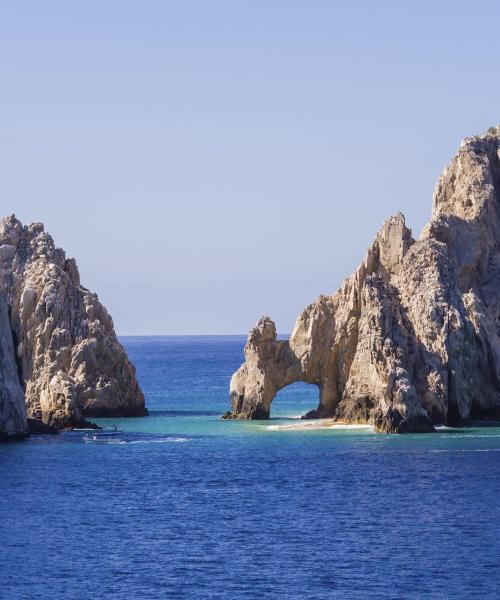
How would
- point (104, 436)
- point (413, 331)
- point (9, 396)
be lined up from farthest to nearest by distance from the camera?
1. point (413, 331)
2. point (104, 436)
3. point (9, 396)

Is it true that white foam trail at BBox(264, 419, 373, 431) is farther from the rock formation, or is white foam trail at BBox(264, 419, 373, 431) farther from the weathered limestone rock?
the weathered limestone rock

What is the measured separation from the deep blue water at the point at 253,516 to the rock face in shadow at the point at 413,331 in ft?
15.6

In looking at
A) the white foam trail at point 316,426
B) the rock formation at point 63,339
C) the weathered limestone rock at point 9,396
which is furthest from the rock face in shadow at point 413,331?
the weathered limestone rock at point 9,396

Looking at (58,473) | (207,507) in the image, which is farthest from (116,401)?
(207,507)

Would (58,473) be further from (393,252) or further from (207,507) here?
(393,252)

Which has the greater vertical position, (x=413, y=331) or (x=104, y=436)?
(x=413, y=331)

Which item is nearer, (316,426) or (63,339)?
(316,426)

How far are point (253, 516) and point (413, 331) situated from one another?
162ft

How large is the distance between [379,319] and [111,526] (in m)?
52.3

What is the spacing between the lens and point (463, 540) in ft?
291

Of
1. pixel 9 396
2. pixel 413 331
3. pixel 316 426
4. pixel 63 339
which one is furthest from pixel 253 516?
pixel 63 339

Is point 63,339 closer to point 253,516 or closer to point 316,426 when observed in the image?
point 316,426

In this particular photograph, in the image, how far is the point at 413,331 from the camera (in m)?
145

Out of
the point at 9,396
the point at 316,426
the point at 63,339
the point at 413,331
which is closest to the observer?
the point at 9,396
